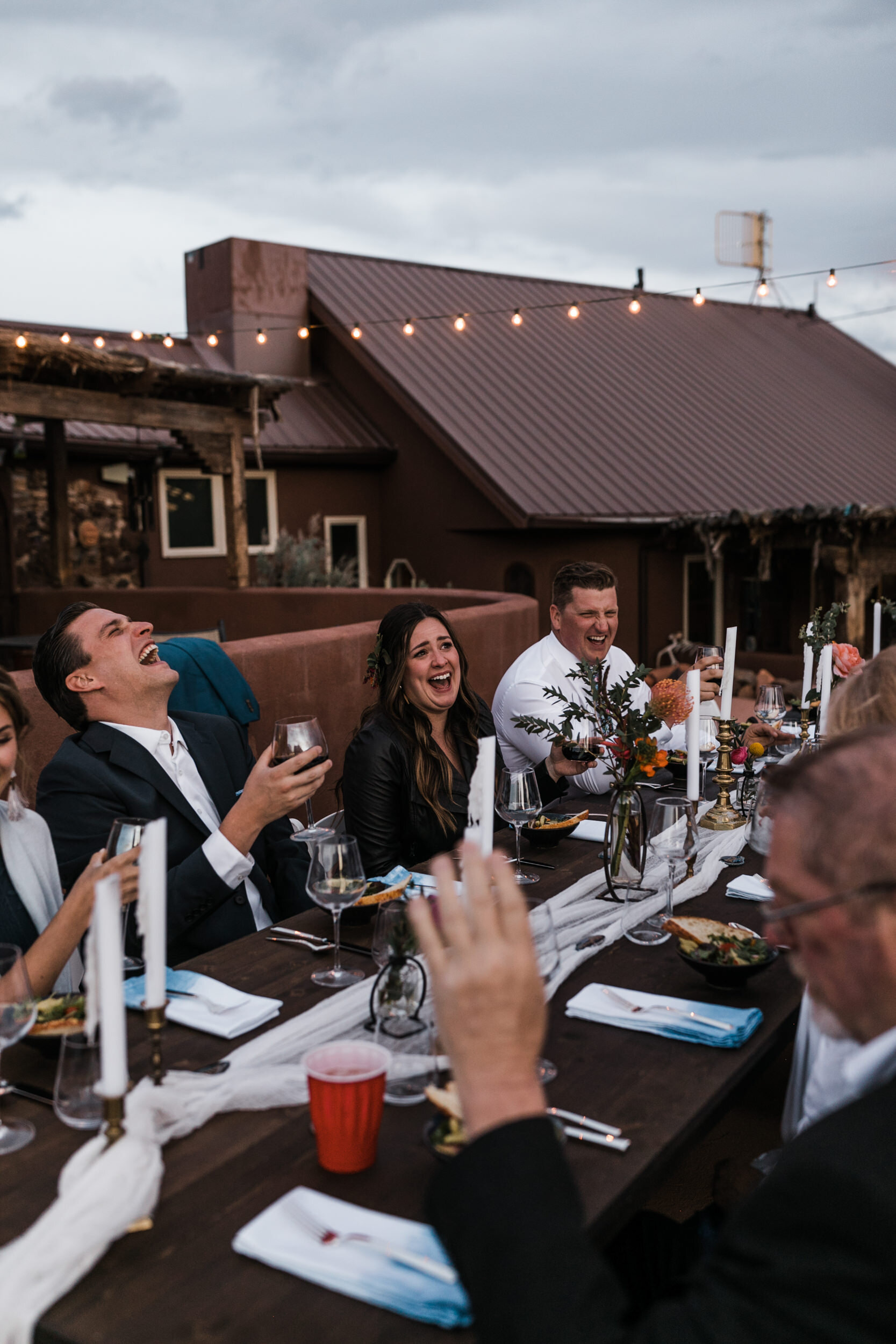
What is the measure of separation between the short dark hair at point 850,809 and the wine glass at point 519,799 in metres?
1.81

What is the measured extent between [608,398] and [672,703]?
15.2 meters

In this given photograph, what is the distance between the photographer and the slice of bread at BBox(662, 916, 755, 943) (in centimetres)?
244

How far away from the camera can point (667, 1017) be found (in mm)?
2160

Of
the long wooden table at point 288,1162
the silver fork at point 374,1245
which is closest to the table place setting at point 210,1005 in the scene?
the long wooden table at point 288,1162

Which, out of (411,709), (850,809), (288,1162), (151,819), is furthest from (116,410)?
(850,809)

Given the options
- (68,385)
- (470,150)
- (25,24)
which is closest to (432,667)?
(68,385)

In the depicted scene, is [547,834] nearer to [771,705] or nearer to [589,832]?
[589,832]

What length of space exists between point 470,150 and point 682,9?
1003cm

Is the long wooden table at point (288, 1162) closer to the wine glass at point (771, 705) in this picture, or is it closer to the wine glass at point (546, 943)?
the wine glass at point (546, 943)

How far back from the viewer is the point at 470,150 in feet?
76.8

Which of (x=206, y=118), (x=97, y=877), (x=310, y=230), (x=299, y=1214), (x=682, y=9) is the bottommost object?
(x=299, y=1214)

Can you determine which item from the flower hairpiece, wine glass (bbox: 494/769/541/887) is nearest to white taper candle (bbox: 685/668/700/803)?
wine glass (bbox: 494/769/541/887)

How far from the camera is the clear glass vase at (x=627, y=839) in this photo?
2801 millimetres

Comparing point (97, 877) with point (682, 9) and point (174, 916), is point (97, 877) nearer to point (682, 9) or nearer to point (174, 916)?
point (174, 916)
